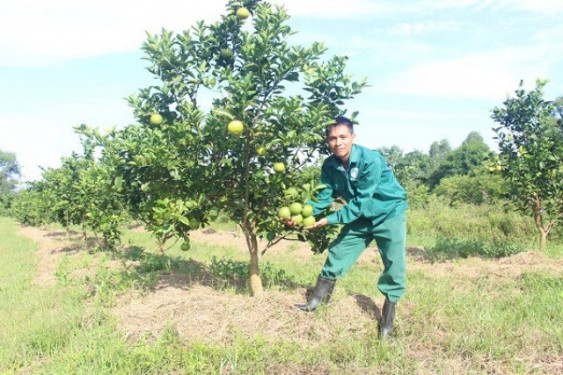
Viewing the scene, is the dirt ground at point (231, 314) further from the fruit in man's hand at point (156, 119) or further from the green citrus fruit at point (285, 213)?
the fruit in man's hand at point (156, 119)

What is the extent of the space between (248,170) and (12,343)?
282 cm

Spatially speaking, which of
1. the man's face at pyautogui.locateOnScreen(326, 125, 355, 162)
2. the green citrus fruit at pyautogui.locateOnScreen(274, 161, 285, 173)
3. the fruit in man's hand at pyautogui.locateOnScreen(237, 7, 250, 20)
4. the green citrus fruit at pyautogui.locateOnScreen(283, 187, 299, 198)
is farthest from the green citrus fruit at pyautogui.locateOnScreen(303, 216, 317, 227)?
the fruit in man's hand at pyautogui.locateOnScreen(237, 7, 250, 20)

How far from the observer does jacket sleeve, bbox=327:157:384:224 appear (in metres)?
3.93

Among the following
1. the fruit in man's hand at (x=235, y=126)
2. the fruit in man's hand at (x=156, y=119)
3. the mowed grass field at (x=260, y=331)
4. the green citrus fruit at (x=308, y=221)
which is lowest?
the mowed grass field at (x=260, y=331)

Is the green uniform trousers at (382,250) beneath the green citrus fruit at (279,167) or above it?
beneath

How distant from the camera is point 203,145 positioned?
159 inches

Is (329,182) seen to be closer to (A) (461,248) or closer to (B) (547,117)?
(B) (547,117)

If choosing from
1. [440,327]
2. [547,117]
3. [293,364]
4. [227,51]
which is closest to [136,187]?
[227,51]

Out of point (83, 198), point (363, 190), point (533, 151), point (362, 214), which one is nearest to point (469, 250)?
point (533, 151)

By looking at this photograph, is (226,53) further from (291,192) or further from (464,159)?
(464,159)

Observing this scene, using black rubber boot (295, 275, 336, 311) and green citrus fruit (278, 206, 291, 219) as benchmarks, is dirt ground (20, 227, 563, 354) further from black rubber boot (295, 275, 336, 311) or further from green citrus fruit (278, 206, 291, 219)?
green citrus fruit (278, 206, 291, 219)

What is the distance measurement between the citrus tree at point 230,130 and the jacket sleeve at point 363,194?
1.14 ft

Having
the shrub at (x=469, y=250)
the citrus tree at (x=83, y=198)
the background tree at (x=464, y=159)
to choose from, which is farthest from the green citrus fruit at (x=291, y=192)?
the background tree at (x=464, y=159)

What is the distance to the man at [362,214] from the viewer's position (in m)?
3.96
